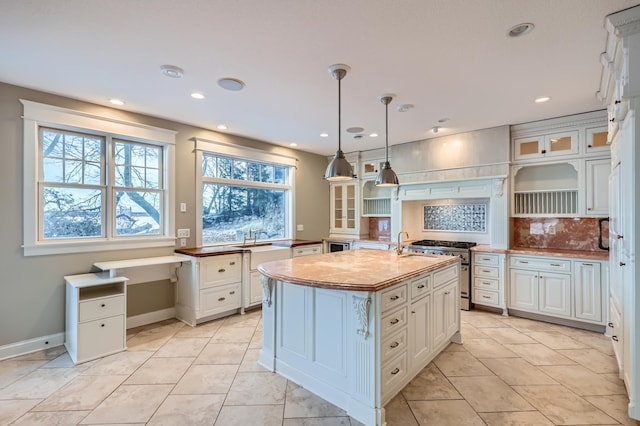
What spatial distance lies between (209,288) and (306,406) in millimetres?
2138

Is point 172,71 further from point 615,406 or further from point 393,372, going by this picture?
point 615,406

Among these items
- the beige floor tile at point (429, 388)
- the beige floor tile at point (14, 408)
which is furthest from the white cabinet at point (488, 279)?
the beige floor tile at point (14, 408)

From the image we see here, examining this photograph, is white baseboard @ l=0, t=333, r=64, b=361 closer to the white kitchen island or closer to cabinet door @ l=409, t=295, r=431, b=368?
the white kitchen island

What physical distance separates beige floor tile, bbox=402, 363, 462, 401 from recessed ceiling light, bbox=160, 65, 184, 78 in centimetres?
317

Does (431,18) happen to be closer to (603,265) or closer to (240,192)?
(603,265)

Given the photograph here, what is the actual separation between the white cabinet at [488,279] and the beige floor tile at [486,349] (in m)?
1.03

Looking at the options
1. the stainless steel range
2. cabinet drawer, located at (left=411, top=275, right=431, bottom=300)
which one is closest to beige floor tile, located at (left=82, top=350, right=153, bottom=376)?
cabinet drawer, located at (left=411, top=275, right=431, bottom=300)

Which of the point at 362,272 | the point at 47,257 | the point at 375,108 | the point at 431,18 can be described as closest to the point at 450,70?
the point at 431,18

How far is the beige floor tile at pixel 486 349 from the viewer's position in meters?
2.89

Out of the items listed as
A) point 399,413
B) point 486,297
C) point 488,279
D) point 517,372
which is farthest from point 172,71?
point 486,297

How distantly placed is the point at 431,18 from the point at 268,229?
161 inches

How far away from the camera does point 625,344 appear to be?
2.18 metres

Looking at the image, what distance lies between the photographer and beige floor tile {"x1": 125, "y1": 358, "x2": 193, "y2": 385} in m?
2.44

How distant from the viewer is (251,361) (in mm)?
2781
